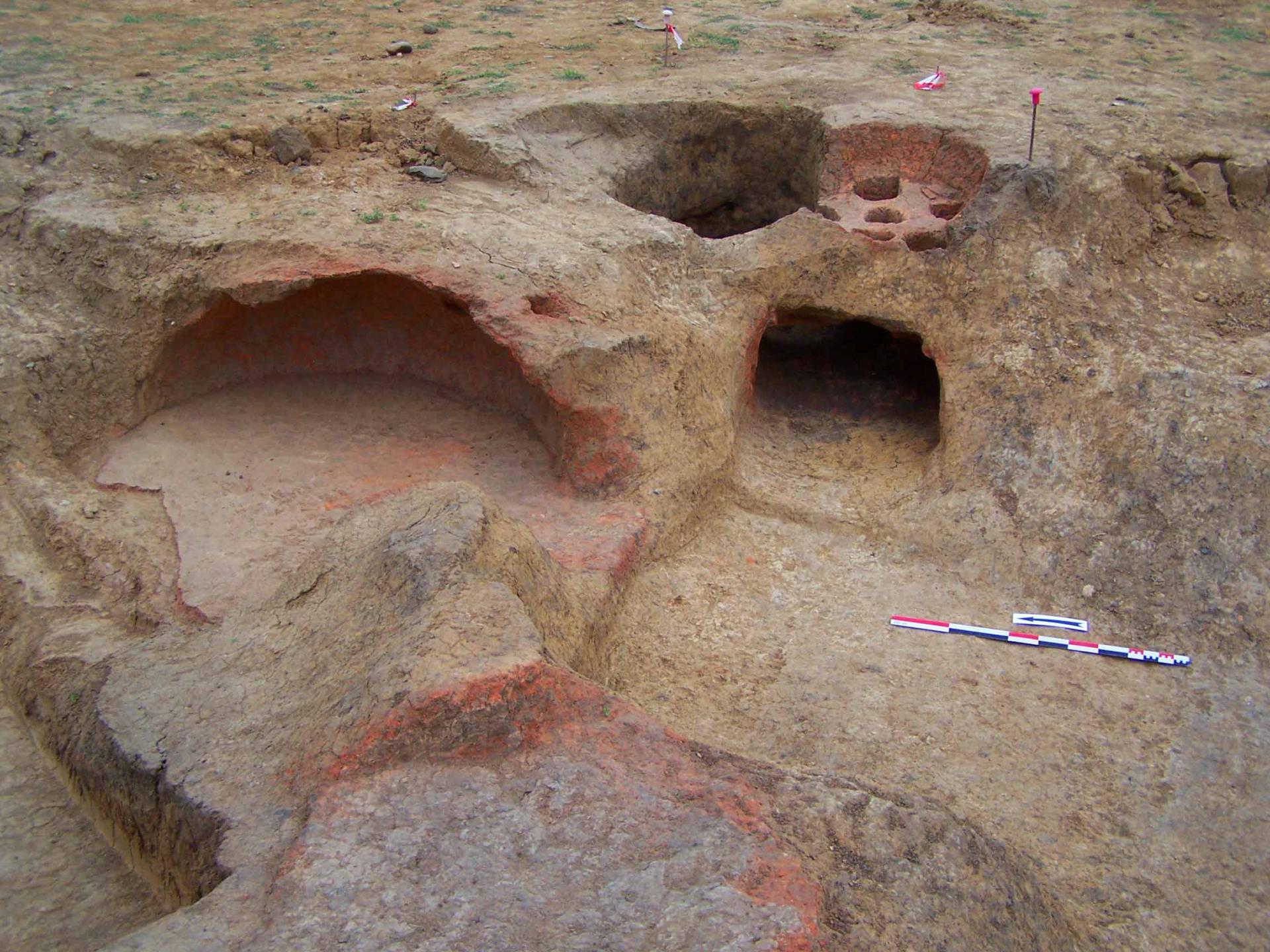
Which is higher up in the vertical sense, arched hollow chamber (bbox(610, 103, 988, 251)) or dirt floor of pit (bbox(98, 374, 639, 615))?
arched hollow chamber (bbox(610, 103, 988, 251))

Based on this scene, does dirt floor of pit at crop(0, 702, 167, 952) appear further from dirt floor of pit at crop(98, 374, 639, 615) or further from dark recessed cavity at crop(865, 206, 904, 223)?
dark recessed cavity at crop(865, 206, 904, 223)

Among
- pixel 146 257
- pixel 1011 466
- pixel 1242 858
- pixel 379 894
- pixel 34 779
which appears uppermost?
pixel 146 257

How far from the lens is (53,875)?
4.74 metres

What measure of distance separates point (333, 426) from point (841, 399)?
3704mm

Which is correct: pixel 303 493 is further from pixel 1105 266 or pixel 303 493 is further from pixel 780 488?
pixel 1105 266

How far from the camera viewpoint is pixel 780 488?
7477 mm

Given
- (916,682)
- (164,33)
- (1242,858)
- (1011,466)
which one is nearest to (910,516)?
(1011,466)

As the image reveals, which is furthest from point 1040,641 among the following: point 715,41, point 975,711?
point 715,41

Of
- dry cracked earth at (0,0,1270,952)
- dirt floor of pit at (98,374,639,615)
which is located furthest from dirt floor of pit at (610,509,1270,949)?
dirt floor of pit at (98,374,639,615)

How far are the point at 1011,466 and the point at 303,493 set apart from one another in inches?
173

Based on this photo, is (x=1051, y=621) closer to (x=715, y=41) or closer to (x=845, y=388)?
(x=845, y=388)

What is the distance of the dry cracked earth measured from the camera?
13.0 feet

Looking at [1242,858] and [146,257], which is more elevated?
[146,257]

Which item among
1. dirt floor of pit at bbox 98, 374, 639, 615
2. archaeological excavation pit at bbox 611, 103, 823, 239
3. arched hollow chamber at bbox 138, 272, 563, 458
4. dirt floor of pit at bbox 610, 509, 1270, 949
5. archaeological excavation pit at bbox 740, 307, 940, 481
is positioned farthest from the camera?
archaeological excavation pit at bbox 611, 103, 823, 239
